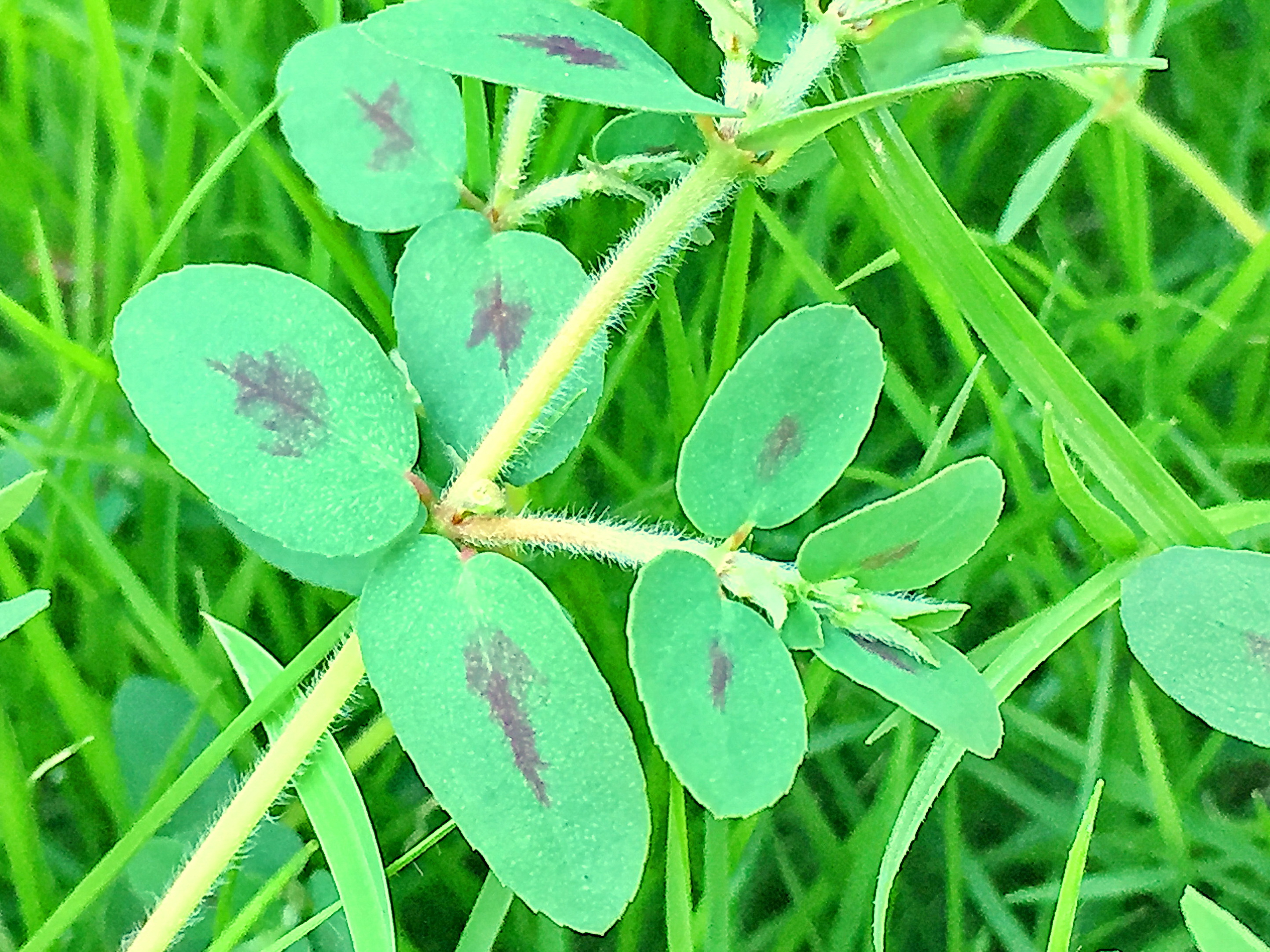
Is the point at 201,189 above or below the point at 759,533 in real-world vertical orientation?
above

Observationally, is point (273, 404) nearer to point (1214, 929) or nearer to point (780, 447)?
point (780, 447)

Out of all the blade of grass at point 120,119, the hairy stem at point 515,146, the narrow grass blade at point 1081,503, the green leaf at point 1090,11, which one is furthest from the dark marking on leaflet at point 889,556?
the blade of grass at point 120,119

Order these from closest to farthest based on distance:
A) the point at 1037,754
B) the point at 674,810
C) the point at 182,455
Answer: the point at 182,455 → the point at 674,810 → the point at 1037,754

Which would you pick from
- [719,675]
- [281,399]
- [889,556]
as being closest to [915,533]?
[889,556]

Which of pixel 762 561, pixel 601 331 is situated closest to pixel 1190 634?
pixel 762 561

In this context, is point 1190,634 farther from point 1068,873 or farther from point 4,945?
point 4,945

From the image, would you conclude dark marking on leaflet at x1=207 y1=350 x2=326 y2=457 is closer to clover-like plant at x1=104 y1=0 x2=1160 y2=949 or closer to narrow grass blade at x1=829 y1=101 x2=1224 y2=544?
clover-like plant at x1=104 y1=0 x2=1160 y2=949

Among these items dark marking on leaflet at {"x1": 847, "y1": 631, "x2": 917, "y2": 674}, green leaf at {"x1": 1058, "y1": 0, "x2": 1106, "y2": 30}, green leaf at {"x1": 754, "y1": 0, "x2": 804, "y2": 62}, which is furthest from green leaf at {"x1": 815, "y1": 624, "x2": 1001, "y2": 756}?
green leaf at {"x1": 1058, "y1": 0, "x2": 1106, "y2": 30}

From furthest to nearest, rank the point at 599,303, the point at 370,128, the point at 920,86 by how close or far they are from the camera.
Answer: the point at 370,128 → the point at 599,303 → the point at 920,86

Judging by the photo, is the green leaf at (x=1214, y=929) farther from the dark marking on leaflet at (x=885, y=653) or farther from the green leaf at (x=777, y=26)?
the green leaf at (x=777, y=26)
